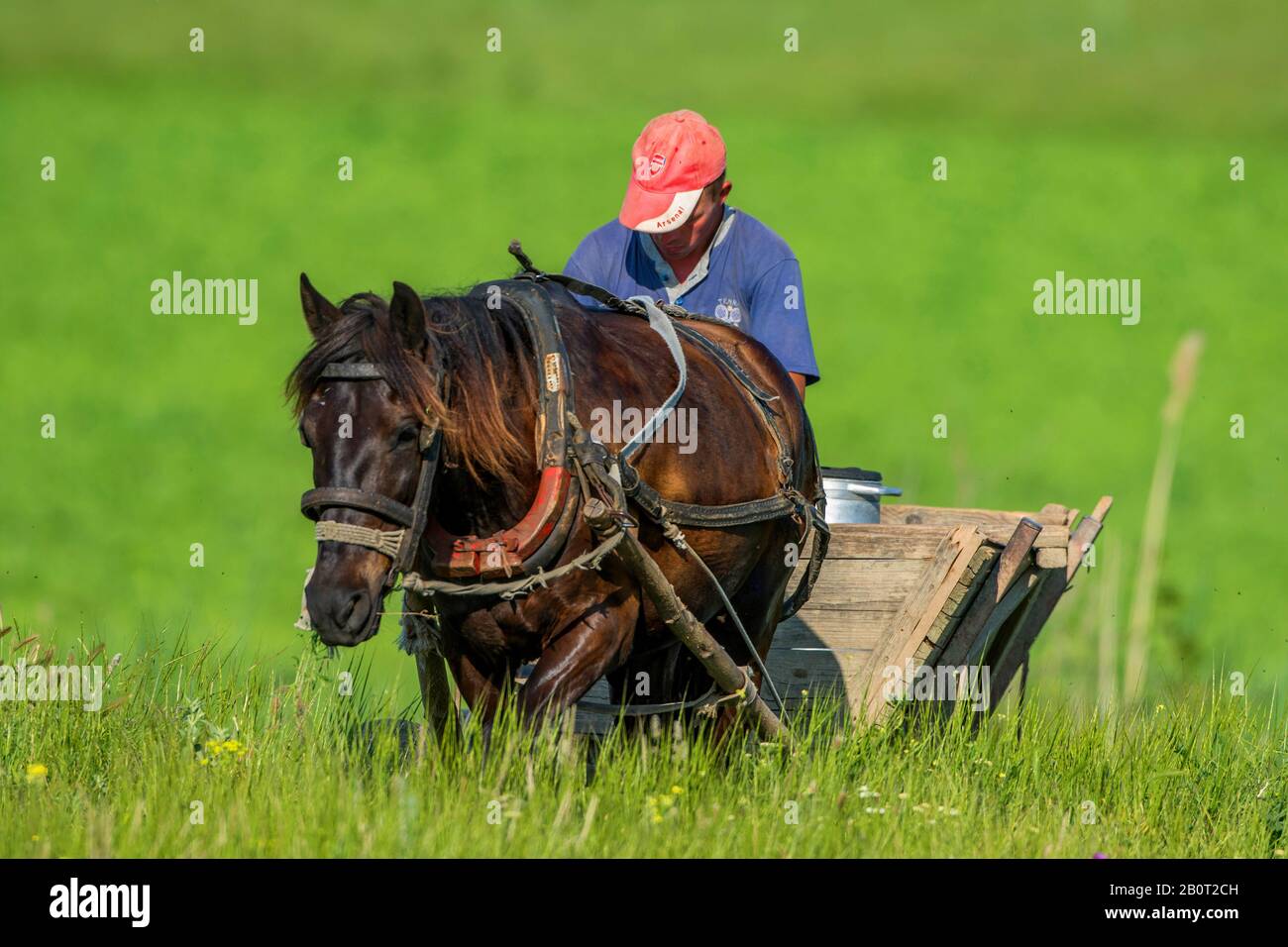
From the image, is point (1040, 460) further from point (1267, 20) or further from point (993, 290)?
point (1267, 20)

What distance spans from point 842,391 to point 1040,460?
106 inches

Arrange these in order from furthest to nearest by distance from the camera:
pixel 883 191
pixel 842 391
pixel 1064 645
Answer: pixel 883 191 → pixel 842 391 → pixel 1064 645

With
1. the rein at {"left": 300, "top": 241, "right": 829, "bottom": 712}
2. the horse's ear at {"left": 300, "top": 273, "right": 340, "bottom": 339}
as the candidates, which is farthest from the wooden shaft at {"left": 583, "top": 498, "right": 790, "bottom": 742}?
the horse's ear at {"left": 300, "top": 273, "right": 340, "bottom": 339}

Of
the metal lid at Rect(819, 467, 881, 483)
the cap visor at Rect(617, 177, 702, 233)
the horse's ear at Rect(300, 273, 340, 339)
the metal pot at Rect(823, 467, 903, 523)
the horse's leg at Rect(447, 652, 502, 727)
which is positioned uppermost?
the cap visor at Rect(617, 177, 702, 233)

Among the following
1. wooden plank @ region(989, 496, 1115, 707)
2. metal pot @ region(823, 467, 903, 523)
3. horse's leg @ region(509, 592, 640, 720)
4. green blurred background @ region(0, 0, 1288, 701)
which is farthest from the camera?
green blurred background @ region(0, 0, 1288, 701)

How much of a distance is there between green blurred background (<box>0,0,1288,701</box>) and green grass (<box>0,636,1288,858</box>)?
1582mm

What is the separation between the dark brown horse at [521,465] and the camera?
13.8 ft

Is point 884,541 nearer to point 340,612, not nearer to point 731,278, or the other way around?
point 731,278

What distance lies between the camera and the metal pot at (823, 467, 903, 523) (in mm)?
6824

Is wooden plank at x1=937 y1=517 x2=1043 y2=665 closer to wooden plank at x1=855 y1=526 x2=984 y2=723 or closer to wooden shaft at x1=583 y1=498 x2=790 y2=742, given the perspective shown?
wooden plank at x1=855 y1=526 x2=984 y2=723

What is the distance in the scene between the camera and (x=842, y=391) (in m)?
18.4

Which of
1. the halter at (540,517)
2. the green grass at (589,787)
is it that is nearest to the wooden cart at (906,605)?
the green grass at (589,787)

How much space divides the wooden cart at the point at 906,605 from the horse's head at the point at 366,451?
210 cm

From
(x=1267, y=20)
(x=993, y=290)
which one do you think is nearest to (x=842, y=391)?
(x=993, y=290)
